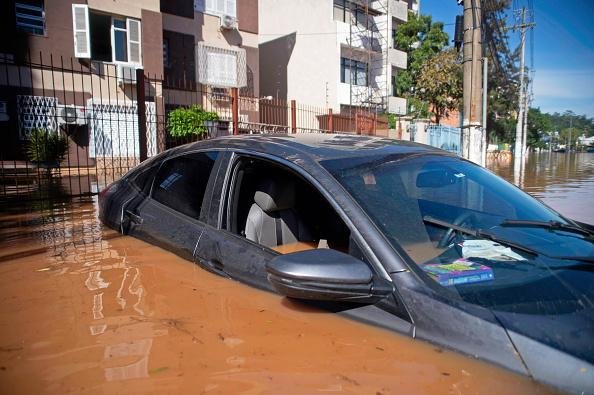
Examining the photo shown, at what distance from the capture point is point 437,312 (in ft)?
5.37

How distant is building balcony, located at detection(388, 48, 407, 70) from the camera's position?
28766 millimetres

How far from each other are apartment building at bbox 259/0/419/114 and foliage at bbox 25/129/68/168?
16.6 m

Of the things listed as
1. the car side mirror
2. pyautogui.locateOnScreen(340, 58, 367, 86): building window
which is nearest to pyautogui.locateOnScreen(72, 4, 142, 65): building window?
→ pyautogui.locateOnScreen(340, 58, 367, 86): building window

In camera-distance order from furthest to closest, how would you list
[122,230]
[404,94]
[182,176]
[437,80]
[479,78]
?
[404,94] → [437,80] → [479,78] → [122,230] → [182,176]

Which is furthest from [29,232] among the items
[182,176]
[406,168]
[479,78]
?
[479,78]

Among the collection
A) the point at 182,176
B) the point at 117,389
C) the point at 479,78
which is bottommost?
the point at 117,389

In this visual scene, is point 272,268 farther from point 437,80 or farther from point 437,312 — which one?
point 437,80

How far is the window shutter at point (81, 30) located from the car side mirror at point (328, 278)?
55.3 ft

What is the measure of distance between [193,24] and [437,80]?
17.1 m

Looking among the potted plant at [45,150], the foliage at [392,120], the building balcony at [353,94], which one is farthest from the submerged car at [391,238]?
the foliage at [392,120]

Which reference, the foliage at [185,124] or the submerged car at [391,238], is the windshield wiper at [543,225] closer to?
the submerged car at [391,238]

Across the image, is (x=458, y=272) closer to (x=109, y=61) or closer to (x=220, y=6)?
(x=109, y=61)

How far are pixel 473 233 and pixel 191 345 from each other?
4.60 feet

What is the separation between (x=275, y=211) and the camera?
8.90ft
